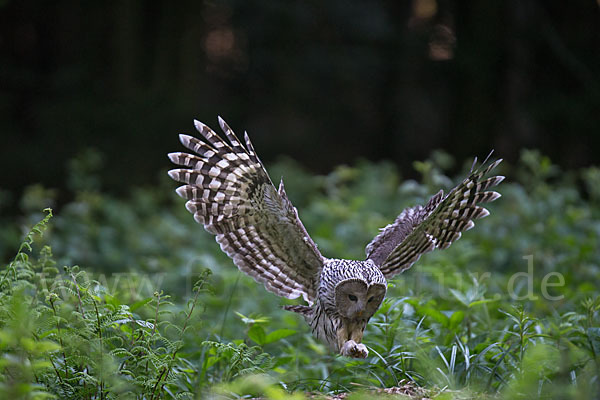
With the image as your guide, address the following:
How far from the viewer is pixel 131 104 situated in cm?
1341

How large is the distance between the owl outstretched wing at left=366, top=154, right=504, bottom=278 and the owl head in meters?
0.45

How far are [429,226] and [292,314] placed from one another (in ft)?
6.27

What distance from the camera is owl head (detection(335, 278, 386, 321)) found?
11.6 ft

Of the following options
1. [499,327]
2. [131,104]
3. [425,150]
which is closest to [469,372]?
[499,327]

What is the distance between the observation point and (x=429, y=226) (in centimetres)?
418

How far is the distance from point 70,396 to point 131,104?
11.0 m

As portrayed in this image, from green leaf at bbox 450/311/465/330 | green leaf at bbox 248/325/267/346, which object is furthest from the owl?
green leaf at bbox 450/311/465/330

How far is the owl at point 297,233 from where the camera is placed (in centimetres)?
365

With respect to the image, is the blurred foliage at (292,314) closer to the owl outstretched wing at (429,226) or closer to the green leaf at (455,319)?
the green leaf at (455,319)

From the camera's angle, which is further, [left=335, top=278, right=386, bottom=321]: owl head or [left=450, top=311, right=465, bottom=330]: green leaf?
[left=450, top=311, right=465, bottom=330]: green leaf

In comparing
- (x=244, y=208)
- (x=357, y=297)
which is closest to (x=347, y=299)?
(x=357, y=297)

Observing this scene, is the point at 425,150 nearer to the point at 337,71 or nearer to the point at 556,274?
the point at 337,71

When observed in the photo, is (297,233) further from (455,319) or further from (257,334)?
A: (455,319)

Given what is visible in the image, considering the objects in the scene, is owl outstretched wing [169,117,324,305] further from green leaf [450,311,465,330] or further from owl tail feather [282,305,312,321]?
green leaf [450,311,465,330]
